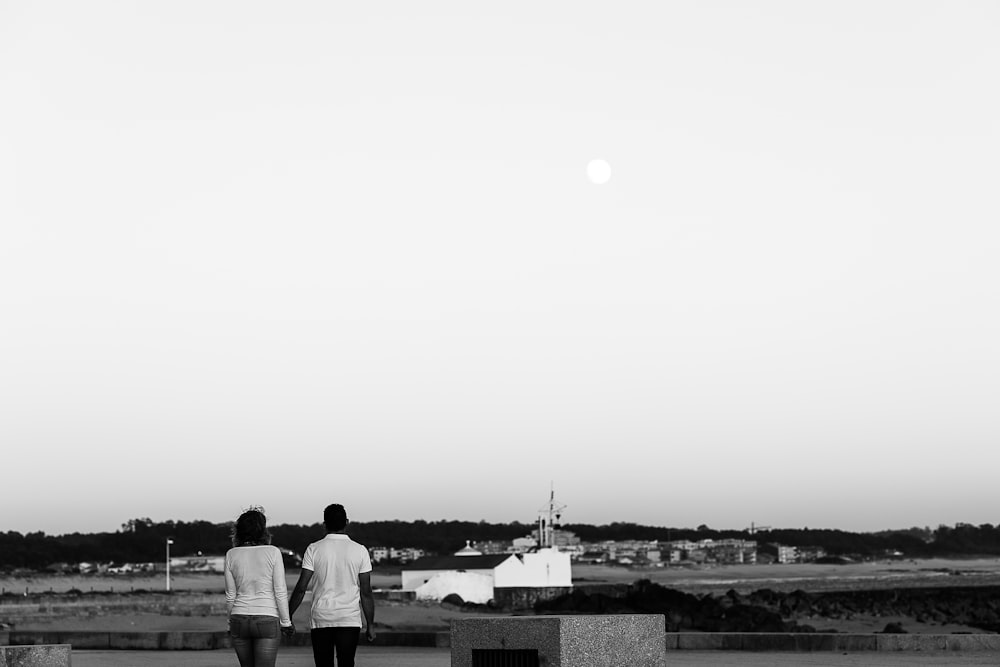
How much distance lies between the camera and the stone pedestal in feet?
32.3

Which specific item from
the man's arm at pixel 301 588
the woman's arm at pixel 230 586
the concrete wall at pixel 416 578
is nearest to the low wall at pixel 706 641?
the man's arm at pixel 301 588

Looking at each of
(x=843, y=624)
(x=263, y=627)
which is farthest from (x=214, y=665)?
(x=843, y=624)

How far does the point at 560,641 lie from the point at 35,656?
4549mm

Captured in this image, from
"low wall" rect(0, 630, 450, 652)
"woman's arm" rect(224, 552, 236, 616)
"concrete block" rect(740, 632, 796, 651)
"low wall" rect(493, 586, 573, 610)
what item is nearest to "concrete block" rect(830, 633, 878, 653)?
"concrete block" rect(740, 632, 796, 651)

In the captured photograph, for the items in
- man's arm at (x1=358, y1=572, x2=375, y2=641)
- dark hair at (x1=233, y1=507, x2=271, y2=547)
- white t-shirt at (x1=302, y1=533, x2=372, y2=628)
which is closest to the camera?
dark hair at (x1=233, y1=507, x2=271, y2=547)

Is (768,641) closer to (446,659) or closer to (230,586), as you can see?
(446,659)

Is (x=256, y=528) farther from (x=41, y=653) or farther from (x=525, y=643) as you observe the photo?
(x=41, y=653)

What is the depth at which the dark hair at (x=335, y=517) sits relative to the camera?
987cm

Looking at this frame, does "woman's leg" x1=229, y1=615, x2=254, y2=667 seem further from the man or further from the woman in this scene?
the man

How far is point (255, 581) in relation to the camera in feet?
29.7

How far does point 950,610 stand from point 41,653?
7262 cm

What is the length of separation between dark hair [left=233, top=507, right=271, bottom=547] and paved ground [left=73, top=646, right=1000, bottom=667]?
30.1 feet

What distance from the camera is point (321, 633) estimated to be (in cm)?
984

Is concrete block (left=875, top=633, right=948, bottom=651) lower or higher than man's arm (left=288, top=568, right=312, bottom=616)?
lower
